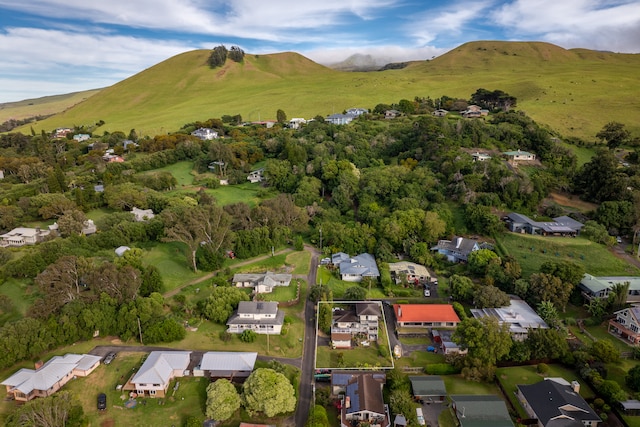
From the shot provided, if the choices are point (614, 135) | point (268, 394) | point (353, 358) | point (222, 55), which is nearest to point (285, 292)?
point (353, 358)

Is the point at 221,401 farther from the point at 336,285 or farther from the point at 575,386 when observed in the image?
the point at 575,386

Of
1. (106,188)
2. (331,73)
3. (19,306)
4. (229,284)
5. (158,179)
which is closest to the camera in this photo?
(19,306)

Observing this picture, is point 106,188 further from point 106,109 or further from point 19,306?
point 106,109

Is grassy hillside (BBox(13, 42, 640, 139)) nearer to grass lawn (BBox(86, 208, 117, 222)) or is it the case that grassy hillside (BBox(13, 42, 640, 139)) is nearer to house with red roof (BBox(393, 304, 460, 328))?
grass lawn (BBox(86, 208, 117, 222))

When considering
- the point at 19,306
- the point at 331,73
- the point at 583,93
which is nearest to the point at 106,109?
the point at 331,73

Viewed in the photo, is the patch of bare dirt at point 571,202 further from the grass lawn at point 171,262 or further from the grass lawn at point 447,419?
the grass lawn at point 171,262
